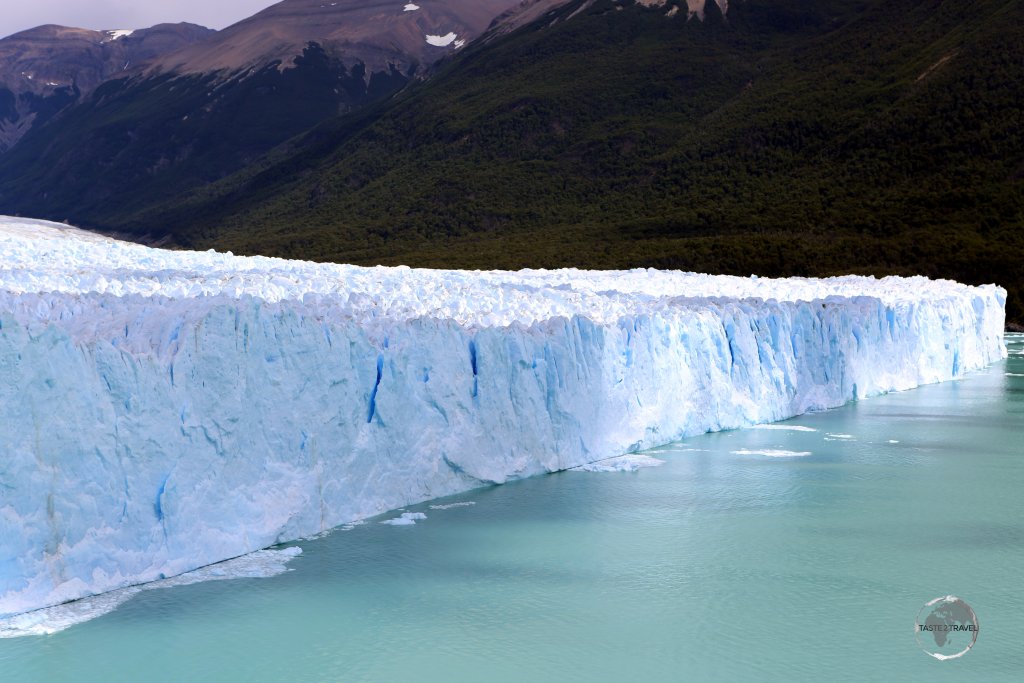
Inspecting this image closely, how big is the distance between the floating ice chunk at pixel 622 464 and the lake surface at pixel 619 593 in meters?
0.13

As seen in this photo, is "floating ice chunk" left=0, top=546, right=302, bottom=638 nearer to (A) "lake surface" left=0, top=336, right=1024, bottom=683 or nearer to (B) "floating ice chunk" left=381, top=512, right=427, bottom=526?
(A) "lake surface" left=0, top=336, right=1024, bottom=683

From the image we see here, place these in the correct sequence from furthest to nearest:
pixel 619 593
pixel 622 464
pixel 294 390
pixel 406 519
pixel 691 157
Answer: pixel 691 157 → pixel 622 464 → pixel 406 519 → pixel 294 390 → pixel 619 593

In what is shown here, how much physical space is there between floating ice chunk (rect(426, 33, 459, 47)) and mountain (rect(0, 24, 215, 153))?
35.9 m

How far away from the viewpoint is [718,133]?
165ft

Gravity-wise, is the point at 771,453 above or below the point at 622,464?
below

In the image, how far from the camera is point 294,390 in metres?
8.16

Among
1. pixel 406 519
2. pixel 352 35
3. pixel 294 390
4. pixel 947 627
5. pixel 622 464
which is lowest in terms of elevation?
pixel 947 627

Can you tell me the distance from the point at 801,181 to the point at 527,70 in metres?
26.1

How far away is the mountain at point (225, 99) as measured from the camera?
99062mm

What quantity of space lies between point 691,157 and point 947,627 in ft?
144

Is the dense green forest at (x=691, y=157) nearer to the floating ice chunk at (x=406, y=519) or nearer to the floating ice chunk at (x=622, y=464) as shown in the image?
the floating ice chunk at (x=622, y=464)

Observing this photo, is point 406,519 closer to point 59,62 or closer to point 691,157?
point 691,157

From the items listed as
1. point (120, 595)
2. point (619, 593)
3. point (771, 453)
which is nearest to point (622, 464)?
point (771, 453)

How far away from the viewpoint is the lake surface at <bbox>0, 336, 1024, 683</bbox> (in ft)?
20.1
